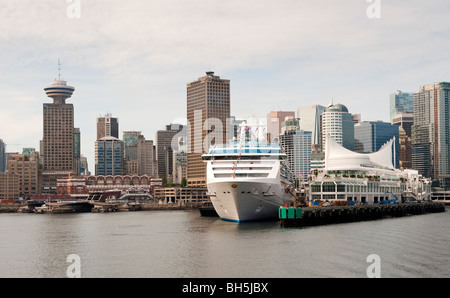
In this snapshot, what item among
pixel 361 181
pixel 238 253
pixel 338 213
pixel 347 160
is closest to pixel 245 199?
pixel 338 213

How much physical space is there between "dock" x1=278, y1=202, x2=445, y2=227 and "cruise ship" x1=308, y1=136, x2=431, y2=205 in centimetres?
614

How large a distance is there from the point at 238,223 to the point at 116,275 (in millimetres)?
39949

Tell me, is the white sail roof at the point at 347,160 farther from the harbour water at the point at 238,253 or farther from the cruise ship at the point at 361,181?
the harbour water at the point at 238,253

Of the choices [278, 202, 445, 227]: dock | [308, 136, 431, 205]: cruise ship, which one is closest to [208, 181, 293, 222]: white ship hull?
[278, 202, 445, 227]: dock

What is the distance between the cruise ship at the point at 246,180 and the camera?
3184 inches

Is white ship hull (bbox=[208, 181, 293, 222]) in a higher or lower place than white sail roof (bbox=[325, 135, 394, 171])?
lower

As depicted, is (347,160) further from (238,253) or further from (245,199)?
(238,253)

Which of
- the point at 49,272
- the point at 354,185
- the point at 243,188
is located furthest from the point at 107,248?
the point at 354,185

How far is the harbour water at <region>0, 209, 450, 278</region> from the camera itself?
45031 millimetres

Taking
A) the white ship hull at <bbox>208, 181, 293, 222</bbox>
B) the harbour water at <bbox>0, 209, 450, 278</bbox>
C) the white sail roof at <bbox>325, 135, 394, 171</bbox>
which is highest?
the white sail roof at <bbox>325, 135, 394, 171</bbox>

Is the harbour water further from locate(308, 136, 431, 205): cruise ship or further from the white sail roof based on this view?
the white sail roof

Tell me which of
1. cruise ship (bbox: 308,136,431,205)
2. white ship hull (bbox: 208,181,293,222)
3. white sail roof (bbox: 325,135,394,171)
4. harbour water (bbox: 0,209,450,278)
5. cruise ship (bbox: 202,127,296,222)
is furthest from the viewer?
white sail roof (bbox: 325,135,394,171)

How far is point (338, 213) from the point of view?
93.8 metres

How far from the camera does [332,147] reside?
501 feet
